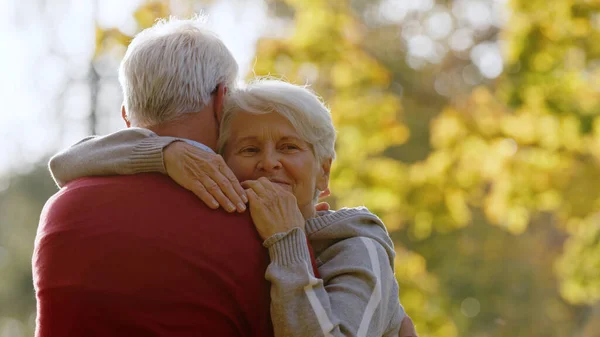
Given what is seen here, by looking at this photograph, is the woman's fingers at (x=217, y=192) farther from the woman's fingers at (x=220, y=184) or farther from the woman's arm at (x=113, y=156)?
the woman's arm at (x=113, y=156)

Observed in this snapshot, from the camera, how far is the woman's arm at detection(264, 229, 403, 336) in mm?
2186

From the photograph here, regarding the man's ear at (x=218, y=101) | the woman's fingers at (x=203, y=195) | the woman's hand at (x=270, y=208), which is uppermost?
the man's ear at (x=218, y=101)

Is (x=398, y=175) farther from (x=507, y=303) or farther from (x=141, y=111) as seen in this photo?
(x=507, y=303)

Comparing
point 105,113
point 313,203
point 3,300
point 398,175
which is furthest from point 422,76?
point 3,300

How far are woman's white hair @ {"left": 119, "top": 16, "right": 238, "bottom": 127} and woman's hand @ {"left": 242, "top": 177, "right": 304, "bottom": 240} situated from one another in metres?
0.28

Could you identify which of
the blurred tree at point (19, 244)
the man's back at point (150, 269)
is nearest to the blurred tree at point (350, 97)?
the man's back at point (150, 269)

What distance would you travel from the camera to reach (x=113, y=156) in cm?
235

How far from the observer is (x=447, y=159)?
368 inches

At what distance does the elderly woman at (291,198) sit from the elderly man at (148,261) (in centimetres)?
4

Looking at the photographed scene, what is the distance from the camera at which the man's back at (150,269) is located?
A: 2.16 m

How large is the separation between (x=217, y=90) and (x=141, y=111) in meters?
0.21

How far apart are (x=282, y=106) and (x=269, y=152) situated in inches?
5.5

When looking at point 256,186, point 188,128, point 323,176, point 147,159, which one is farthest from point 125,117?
point 323,176

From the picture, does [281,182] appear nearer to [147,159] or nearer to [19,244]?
[147,159]
